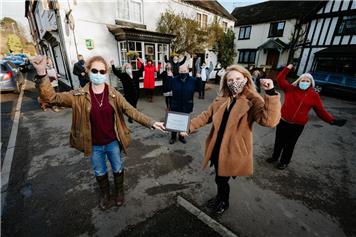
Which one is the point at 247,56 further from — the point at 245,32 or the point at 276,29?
the point at 276,29

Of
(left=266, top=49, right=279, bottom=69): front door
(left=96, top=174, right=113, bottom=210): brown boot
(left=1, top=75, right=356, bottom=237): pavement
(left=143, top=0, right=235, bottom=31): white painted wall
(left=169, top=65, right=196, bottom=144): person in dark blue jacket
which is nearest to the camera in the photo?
(left=1, top=75, right=356, bottom=237): pavement

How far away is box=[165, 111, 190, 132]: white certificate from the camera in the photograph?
92.6 inches

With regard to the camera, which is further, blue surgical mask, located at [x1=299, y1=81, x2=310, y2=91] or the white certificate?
blue surgical mask, located at [x1=299, y1=81, x2=310, y2=91]

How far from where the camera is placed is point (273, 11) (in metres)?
21.8

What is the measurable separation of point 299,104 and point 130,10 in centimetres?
1149

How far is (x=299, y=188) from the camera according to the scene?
3.25m

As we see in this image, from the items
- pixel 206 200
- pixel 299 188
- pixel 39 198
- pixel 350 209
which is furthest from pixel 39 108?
pixel 350 209

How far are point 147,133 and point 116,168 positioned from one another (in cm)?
284

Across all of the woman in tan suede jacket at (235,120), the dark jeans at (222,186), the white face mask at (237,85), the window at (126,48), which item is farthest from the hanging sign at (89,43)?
the dark jeans at (222,186)

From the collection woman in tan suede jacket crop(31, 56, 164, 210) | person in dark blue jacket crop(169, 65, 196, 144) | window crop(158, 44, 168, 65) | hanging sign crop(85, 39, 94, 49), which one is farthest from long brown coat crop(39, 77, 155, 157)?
window crop(158, 44, 168, 65)

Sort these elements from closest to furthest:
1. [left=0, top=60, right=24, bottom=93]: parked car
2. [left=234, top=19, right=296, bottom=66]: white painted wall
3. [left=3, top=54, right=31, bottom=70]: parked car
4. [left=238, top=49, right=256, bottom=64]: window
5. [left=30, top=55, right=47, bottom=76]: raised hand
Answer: [left=30, top=55, right=47, bottom=76]: raised hand < [left=0, top=60, right=24, bottom=93]: parked car < [left=234, top=19, right=296, bottom=66]: white painted wall < [left=3, top=54, right=31, bottom=70]: parked car < [left=238, top=49, right=256, bottom=64]: window

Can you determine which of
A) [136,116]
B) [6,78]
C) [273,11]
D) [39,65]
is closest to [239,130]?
[136,116]

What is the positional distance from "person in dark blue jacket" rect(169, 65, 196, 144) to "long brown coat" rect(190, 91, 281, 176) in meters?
2.10

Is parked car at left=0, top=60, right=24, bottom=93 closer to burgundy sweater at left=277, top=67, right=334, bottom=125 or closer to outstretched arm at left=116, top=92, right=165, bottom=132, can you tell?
outstretched arm at left=116, top=92, right=165, bottom=132
